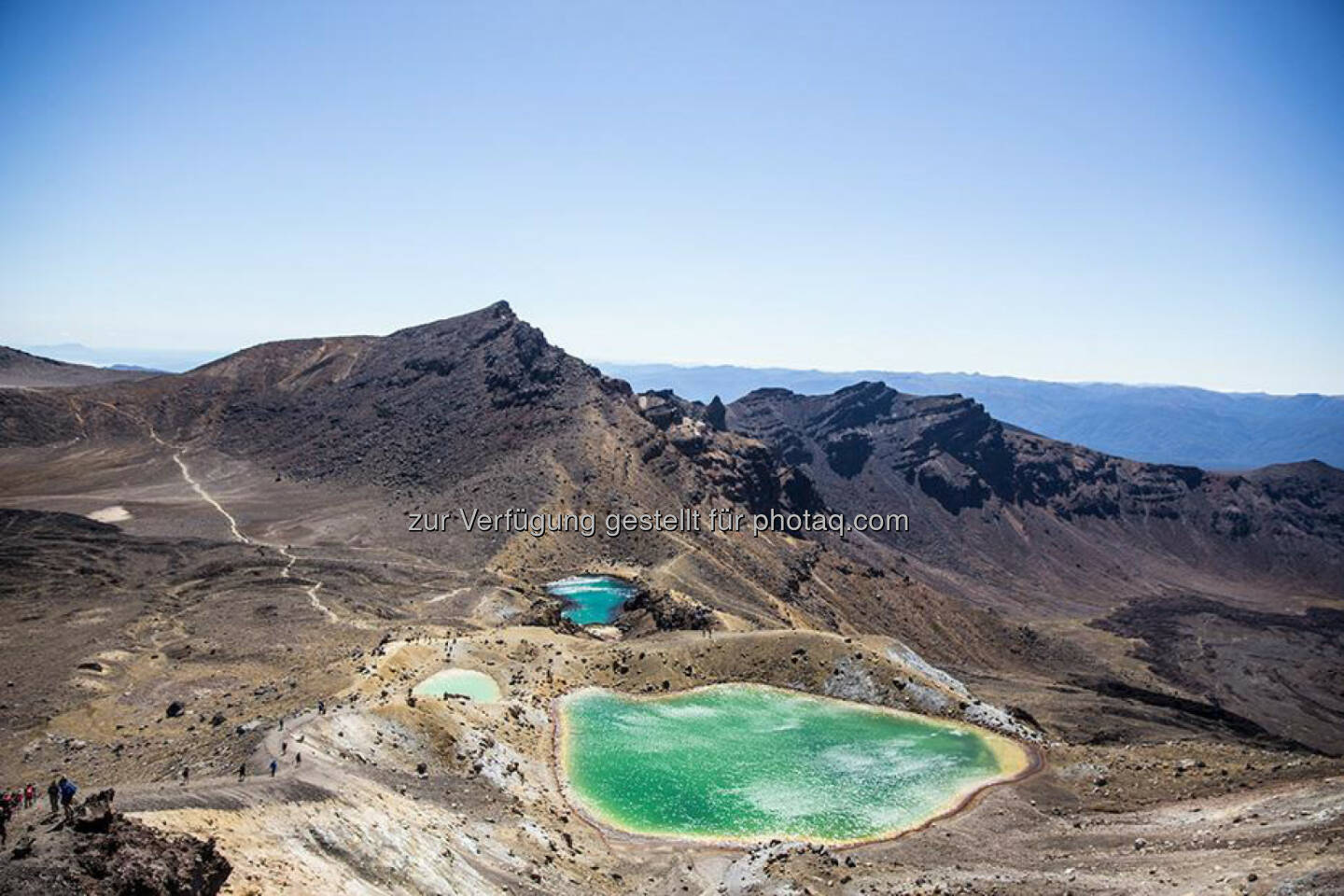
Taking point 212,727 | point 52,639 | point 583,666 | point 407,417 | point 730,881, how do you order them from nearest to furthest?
point 730,881
point 212,727
point 583,666
point 52,639
point 407,417

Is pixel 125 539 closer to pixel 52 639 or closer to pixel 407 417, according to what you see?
pixel 52 639

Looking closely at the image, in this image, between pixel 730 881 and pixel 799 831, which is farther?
pixel 799 831

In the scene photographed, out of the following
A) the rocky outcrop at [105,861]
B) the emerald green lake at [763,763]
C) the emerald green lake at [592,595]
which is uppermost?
the rocky outcrop at [105,861]

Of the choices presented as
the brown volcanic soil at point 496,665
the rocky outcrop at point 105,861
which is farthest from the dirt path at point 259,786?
the rocky outcrop at point 105,861

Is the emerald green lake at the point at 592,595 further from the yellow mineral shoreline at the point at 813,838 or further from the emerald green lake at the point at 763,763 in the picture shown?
the emerald green lake at the point at 763,763

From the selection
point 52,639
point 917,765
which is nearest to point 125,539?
point 52,639

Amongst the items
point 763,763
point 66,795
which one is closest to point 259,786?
point 66,795

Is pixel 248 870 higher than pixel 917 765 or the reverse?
higher
